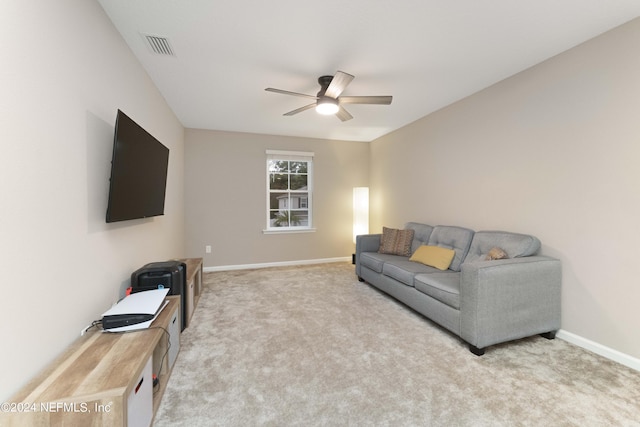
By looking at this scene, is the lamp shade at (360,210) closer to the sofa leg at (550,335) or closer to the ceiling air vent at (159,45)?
the sofa leg at (550,335)

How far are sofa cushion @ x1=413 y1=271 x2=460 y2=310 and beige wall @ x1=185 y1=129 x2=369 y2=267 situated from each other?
2.77m

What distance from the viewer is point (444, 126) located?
12.1 ft

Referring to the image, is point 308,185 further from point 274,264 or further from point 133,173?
point 133,173

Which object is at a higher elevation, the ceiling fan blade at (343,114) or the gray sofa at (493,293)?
the ceiling fan blade at (343,114)

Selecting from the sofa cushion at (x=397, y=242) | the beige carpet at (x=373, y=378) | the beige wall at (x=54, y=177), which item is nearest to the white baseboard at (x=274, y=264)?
the sofa cushion at (x=397, y=242)

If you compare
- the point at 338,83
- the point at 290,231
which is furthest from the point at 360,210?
the point at 338,83

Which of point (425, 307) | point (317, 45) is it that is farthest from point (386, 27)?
point (425, 307)

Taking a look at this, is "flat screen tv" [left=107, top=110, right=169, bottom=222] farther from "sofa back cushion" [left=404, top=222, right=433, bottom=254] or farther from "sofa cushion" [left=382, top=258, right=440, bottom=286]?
"sofa back cushion" [left=404, top=222, right=433, bottom=254]

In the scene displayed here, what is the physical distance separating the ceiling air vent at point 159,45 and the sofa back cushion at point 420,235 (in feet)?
11.5

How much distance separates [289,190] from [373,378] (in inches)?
151

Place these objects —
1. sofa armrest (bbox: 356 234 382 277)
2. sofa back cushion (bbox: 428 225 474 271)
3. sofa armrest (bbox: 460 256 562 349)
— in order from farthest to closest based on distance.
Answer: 1. sofa armrest (bbox: 356 234 382 277)
2. sofa back cushion (bbox: 428 225 474 271)
3. sofa armrest (bbox: 460 256 562 349)

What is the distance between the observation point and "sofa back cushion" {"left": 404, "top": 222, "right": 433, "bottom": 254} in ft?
12.2

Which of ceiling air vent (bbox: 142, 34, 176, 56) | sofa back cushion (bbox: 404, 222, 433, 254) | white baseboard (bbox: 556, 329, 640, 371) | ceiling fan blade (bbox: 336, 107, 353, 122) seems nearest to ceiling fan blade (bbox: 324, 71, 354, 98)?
→ ceiling fan blade (bbox: 336, 107, 353, 122)

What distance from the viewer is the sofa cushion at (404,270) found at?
2.91m
